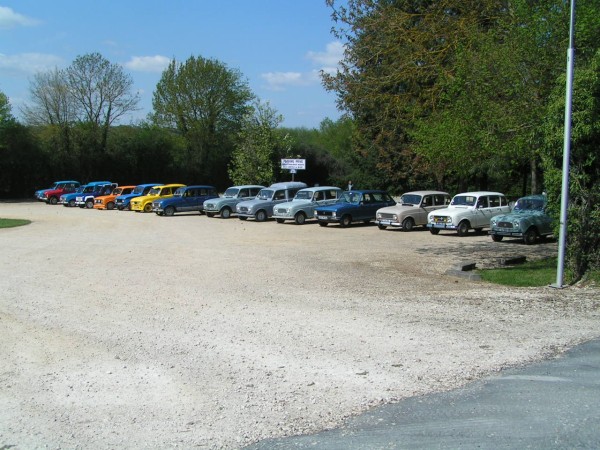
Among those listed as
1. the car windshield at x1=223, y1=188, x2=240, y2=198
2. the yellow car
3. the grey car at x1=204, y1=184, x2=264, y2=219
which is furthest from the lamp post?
the yellow car

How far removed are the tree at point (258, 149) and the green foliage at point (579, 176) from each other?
3295cm

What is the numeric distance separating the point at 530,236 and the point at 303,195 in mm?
12001

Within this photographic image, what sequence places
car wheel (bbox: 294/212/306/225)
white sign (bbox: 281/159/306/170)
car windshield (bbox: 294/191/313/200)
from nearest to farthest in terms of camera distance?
car wheel (bbox: 294/212/306/225), car windshield (bbox: 294/191/313/200), white sign (bbox: 281/159/306/170)

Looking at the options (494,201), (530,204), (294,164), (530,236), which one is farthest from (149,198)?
(530,236)

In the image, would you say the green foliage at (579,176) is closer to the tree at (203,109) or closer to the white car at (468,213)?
the white car at (468,213)

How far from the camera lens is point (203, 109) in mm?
55375

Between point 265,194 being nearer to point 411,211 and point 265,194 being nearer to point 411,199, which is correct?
point 411,199

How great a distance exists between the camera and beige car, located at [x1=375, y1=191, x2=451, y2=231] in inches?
969

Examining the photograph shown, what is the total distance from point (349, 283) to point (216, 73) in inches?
A: 1836

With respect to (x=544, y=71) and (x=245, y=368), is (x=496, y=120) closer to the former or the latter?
(x=544, y=71)

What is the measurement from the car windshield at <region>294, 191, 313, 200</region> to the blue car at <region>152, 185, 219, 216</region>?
6521 mm

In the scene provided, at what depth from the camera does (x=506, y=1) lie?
51.8ft

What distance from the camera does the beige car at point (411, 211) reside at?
80.7 feet

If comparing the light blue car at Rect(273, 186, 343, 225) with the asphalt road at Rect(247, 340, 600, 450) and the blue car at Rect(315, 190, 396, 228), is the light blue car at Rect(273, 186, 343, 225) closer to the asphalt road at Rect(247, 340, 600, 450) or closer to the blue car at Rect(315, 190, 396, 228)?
the blue car at Rect(315, 190, 396, 228)
